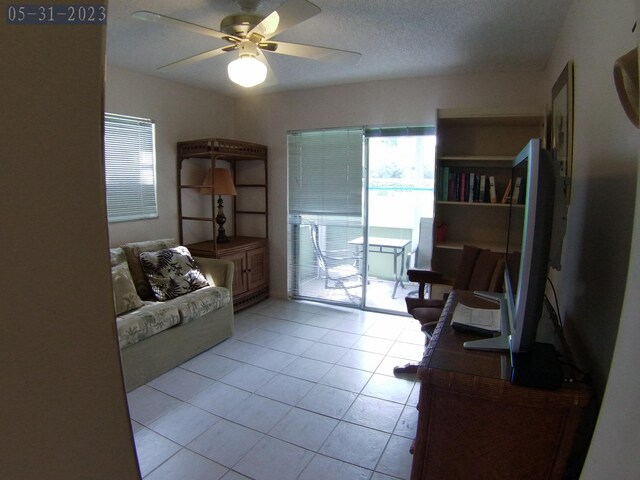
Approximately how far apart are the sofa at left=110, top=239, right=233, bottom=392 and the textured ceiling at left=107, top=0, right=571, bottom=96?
165cm

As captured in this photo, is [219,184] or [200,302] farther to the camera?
[219,184]

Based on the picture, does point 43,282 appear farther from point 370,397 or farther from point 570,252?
point 370,397

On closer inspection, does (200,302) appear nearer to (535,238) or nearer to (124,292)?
(124,292)

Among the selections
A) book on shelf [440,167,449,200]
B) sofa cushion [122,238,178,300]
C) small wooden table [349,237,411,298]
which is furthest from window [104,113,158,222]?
book on shelf [440,167,449,200]

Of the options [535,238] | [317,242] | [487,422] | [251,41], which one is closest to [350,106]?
[317,242]

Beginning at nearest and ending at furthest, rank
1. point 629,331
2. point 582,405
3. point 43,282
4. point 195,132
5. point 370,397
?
1. point 43,282
2. point 629,331
3. point 582,405
4. point 370,397
5. point 195,132

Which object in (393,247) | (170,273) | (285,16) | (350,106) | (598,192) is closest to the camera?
(598,192)

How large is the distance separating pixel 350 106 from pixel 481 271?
7.37 ft

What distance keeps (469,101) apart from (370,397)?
2778 mm

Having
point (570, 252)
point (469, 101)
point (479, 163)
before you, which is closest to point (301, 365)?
point (570, 252)

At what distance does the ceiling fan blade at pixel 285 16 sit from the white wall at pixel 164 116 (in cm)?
189

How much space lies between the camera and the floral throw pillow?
10.1ft

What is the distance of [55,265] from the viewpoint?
38 centimetres

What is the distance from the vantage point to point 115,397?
44 centimetres
